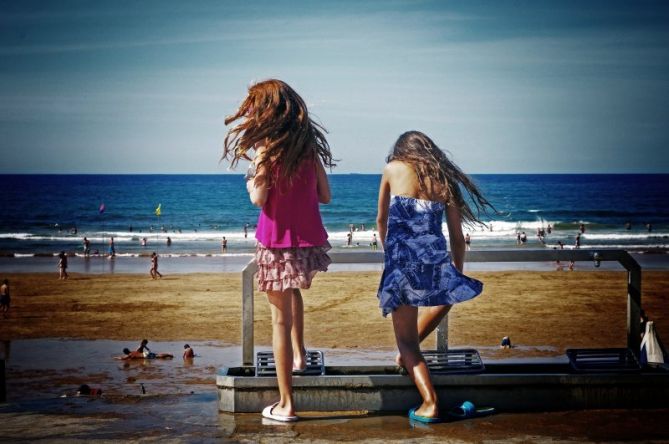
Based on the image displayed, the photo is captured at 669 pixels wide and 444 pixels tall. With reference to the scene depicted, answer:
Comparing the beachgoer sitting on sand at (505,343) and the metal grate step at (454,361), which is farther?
the beachgoer sitting on sand at (505,343)

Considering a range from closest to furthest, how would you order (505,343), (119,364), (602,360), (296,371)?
(296,371) → (602,360) → (119,364) → (505,343)

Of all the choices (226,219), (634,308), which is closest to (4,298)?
(634,308)

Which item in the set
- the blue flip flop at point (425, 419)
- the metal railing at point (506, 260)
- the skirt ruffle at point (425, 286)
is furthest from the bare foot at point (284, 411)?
the skirt ruffle at point (425, 286)

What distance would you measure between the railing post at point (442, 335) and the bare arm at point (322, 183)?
1.18 meters

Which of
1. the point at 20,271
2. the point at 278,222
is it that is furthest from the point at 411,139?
the point at 20,271

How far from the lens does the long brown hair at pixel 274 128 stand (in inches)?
186

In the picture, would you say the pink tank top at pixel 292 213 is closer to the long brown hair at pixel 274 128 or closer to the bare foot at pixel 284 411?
the long brown hair at pixel 274 128

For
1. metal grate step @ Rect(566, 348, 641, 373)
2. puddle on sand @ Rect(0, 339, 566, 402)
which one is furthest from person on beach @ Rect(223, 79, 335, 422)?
puddle on sand @ Rect(0, 339, 566, 402)

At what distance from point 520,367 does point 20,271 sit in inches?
1265

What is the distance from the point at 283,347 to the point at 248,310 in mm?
563

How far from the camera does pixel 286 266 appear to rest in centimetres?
478

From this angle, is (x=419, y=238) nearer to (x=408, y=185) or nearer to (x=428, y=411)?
(x=408, y=185)

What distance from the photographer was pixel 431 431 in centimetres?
458

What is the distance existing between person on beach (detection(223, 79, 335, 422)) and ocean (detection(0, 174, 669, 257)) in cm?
2447
